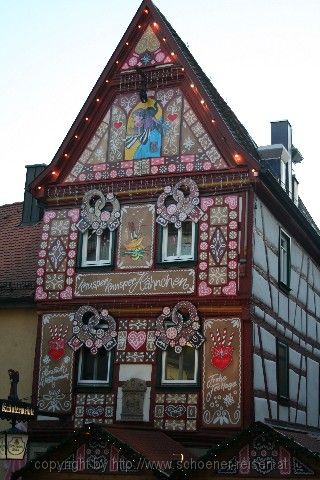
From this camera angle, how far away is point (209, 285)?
18.8m

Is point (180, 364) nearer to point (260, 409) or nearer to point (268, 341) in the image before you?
point (260, 409)

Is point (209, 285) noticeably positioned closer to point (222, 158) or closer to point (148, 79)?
point (222, 158)

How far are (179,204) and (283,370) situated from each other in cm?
492

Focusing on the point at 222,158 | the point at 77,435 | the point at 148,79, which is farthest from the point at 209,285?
the point at 148,79

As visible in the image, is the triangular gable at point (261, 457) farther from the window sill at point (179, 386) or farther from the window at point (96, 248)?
the window at point (96, 248)

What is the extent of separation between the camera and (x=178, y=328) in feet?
61.8

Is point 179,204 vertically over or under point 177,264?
over

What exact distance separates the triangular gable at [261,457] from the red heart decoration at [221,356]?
2.45 m

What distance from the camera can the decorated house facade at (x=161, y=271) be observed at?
18.3 meters

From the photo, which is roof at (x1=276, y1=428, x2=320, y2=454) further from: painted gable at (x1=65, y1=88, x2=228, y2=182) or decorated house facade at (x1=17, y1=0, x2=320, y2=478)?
painted gable at (x1=65, y1=88, x2=228, y2=182)

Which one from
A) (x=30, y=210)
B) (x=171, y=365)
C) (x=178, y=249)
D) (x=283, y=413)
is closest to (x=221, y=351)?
(x=171, y=365)

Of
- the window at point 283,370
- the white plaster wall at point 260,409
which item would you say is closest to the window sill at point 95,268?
the window at point 283,370

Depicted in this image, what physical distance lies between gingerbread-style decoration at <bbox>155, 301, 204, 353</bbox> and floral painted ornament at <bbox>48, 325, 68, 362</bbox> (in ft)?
8.03

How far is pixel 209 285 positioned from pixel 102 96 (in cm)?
599
